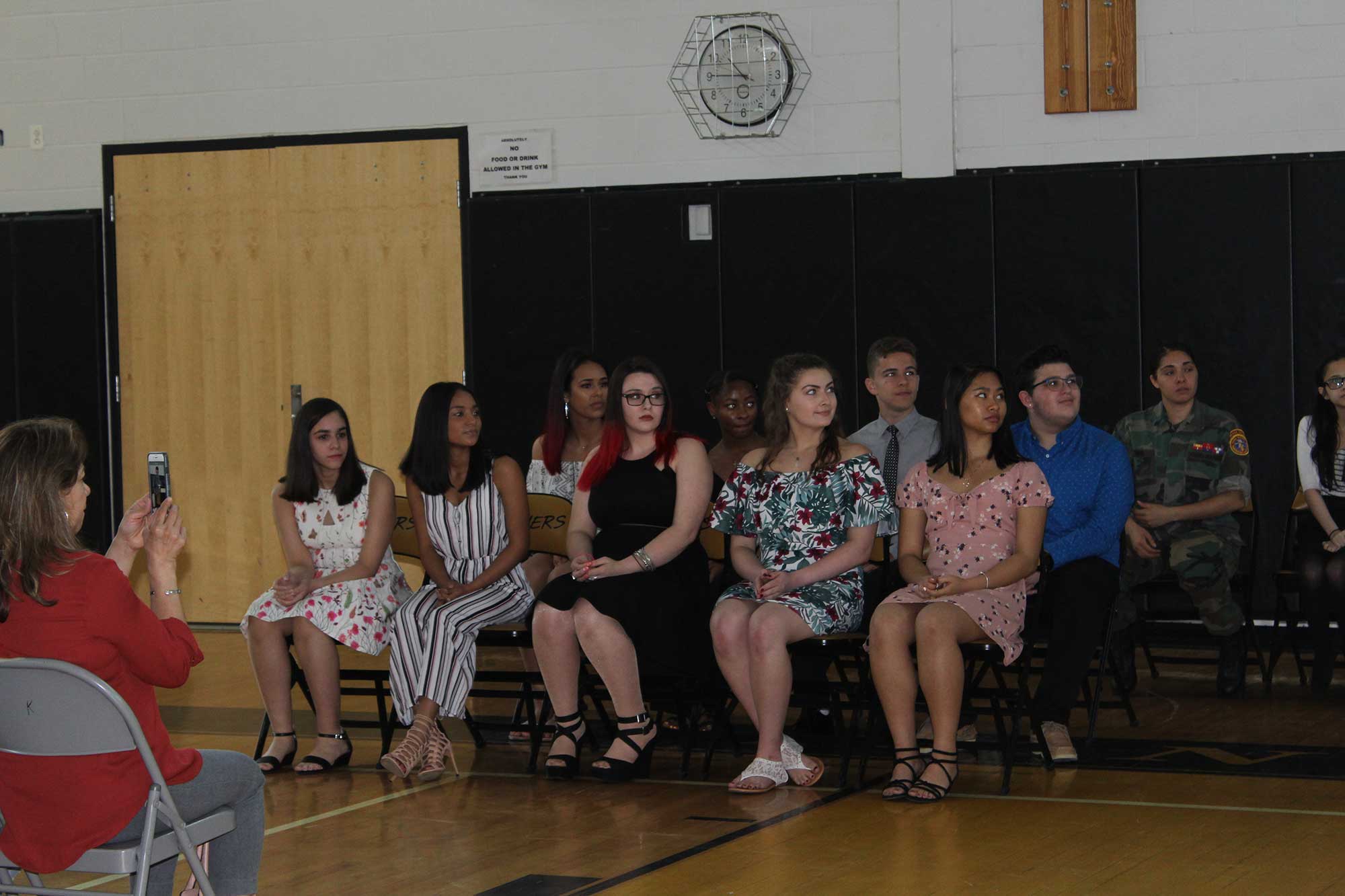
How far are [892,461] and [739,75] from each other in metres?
2.73

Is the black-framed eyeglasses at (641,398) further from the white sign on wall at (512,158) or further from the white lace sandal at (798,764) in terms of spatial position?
the white sign on wall at (512,158)

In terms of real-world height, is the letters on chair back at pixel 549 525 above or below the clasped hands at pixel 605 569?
above

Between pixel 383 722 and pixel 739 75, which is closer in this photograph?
pixel 383 722

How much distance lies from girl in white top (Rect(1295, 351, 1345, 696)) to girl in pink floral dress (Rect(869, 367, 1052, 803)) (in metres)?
1.55

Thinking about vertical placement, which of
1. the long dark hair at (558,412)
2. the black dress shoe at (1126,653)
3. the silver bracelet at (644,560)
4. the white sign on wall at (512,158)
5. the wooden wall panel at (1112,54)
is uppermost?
the wooden wall panel at (1112,54)

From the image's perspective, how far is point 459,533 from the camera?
5.25 m

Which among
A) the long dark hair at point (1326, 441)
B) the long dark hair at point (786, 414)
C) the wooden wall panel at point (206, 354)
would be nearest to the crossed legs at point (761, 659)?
the long dark hair at point (786, 414)

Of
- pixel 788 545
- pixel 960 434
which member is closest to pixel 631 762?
pixel 788 545

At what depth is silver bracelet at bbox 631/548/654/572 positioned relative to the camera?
15.5 feet

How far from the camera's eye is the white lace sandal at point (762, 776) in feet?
14.3

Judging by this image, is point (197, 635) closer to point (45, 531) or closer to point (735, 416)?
point (735, 416)

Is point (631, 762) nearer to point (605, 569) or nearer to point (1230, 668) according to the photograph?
point (605, 569)

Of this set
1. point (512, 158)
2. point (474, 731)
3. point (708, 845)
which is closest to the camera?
point (708, 845)

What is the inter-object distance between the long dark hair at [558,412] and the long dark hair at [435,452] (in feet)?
1.62
